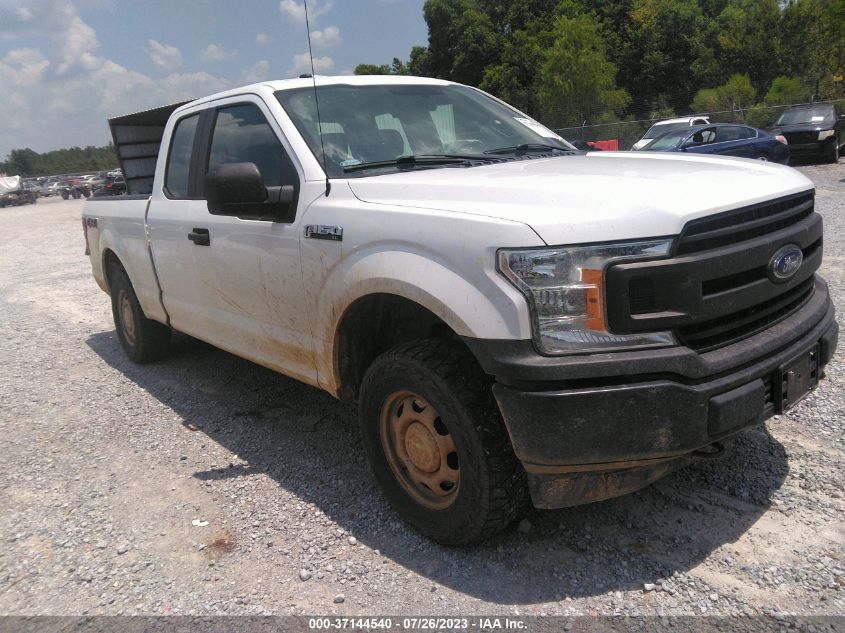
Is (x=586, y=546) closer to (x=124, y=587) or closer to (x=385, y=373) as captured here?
(x=385, y=373)

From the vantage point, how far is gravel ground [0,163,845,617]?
2.61 m

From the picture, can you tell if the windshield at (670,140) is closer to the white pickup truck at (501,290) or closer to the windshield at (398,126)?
the windshield at (398,126)

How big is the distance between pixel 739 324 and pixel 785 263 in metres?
0.35

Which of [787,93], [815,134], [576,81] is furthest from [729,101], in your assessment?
[576,81]

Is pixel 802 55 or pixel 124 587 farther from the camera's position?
pixel 802 55

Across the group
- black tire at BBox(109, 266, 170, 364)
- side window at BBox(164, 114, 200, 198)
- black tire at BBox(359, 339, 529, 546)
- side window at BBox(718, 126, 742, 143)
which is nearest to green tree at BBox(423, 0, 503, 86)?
side window at BBox(718, 126, 742, 143)

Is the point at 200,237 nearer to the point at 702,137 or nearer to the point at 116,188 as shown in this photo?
the point at 116,188

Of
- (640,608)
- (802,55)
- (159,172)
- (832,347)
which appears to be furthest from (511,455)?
(802,55)

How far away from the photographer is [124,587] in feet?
9.45

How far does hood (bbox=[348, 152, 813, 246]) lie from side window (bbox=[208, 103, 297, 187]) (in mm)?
569

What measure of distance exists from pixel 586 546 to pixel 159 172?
12.5ft

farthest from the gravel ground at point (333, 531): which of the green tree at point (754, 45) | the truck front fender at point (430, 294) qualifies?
the green tree at point (754, 45)

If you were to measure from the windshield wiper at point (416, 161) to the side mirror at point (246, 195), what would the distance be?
0.35m

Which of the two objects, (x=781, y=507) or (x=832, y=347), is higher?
(x=832, y=347)
